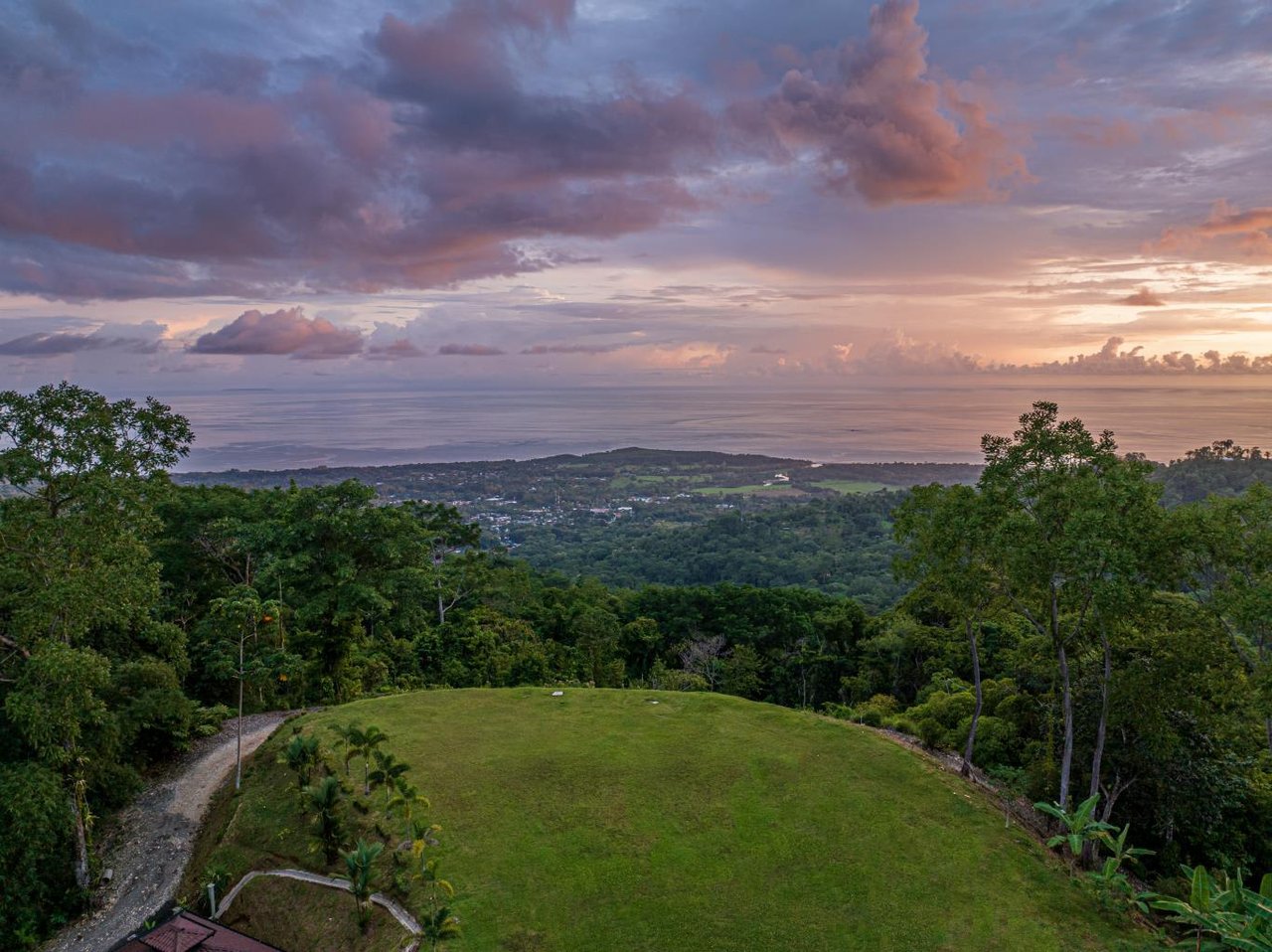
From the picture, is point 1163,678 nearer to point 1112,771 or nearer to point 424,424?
point 1112,771

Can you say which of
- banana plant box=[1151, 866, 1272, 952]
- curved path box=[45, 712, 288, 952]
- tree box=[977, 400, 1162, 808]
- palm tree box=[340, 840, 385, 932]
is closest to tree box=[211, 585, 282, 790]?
curved path box=[45, 712, 288, 952]

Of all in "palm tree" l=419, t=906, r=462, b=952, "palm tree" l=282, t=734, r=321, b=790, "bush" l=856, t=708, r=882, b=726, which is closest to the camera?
"palm tree" l=419, t=906, r=462, b=952

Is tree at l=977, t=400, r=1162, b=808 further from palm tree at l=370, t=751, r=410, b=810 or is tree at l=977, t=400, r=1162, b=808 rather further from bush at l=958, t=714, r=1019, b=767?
palm tree at l=370, t=751, r=410, b=810

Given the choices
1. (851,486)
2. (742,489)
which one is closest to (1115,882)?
(851,486)

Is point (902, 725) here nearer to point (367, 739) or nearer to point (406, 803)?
point (406, 803)

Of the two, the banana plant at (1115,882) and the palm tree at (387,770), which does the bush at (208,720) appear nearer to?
the palm tree at (387,770)

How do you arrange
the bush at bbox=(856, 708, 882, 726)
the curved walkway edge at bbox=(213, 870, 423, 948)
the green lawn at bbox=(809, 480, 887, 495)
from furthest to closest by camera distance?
the green lawn at bbox=(809, 480, 887, 495)
the bush at bbox=(856, 708, 882, 726)
the curved walkway edge at bbox=(213, 870, 423, 948)

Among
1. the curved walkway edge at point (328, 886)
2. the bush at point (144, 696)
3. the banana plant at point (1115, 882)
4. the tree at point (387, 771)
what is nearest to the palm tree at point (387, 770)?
the tree at point (387, 771)

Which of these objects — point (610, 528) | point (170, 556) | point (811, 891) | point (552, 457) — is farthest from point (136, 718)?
point (552, 457)
